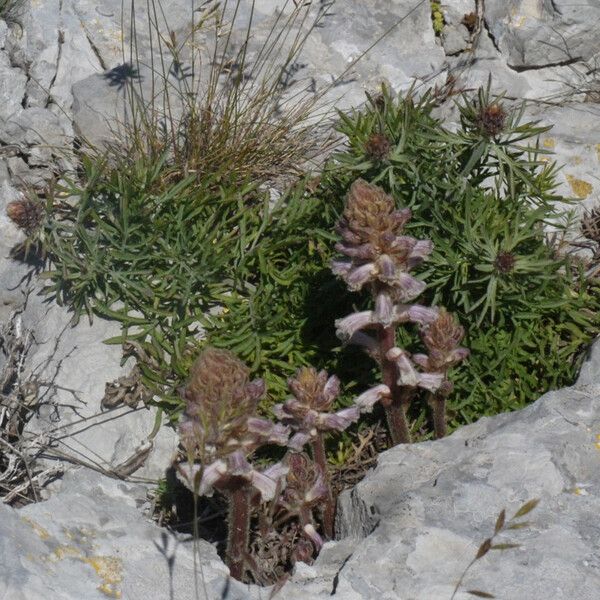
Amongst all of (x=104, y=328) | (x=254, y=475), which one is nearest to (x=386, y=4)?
(x=104, y=328)

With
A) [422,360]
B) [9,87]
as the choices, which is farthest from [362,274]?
[9,87]

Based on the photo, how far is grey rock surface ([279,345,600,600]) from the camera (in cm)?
276

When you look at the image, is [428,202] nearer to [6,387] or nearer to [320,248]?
[320,248]

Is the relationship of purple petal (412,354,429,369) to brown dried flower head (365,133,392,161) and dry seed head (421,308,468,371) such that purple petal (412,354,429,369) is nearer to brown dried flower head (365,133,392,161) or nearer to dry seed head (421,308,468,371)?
dry seed head (421,308,468,371)

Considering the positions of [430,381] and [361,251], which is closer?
[361,251]

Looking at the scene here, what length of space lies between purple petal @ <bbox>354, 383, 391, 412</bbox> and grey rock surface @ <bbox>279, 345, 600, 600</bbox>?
0.70 ft

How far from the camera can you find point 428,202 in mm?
4238

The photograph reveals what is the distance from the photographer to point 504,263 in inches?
156

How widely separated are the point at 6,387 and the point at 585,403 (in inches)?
112

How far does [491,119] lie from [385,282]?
103 cm

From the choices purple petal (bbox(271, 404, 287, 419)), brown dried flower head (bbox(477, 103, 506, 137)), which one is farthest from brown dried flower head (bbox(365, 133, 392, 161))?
purple petal (bbox(271, 404, 287, 419))

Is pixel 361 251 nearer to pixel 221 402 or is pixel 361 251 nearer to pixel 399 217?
pixel 399 217

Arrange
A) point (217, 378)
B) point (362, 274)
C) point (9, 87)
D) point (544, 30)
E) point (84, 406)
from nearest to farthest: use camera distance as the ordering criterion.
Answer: point (217, 378)
point (362, 274)
point (84, 406)
point (9, 87)
point (544, 30)

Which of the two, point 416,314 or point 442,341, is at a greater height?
point 416,314
